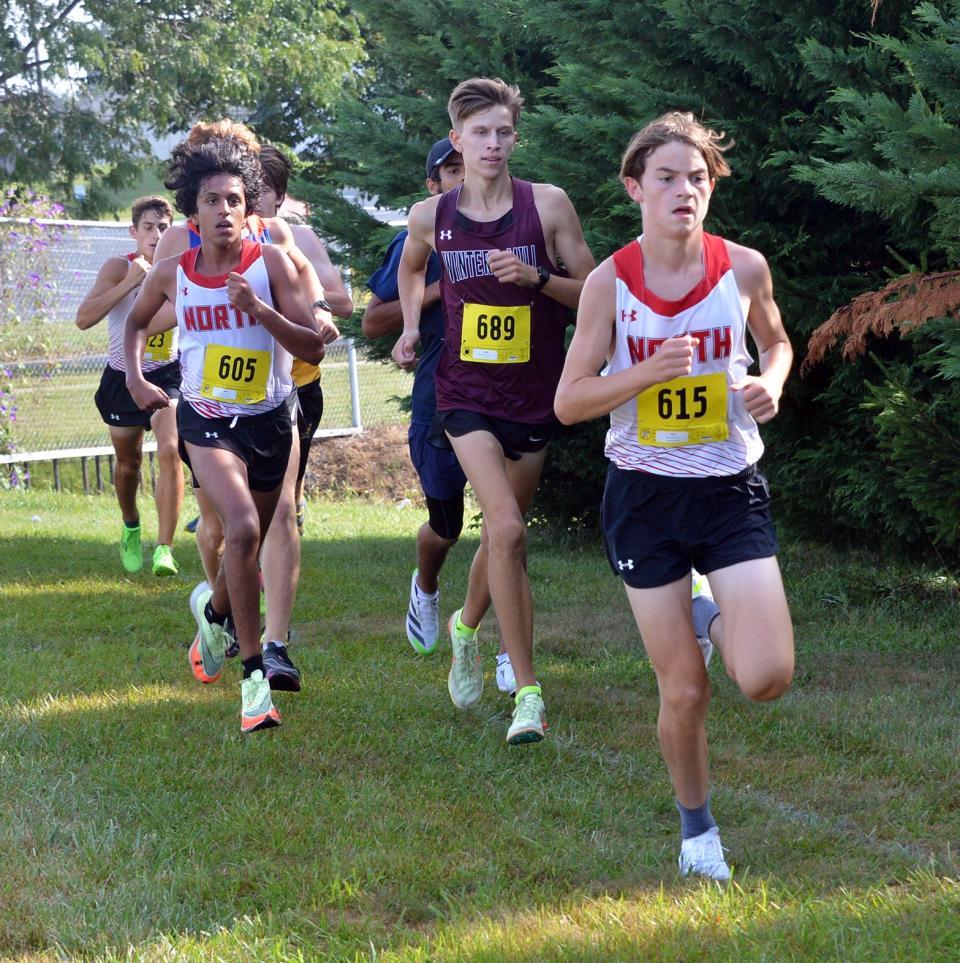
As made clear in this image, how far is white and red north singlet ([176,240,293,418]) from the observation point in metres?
5.48

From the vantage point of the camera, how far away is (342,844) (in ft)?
13.8

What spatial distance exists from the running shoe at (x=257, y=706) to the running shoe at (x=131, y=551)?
441 cm

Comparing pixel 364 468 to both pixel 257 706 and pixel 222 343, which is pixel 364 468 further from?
pixel 257 706

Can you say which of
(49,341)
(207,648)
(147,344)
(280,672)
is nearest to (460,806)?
(280,672)

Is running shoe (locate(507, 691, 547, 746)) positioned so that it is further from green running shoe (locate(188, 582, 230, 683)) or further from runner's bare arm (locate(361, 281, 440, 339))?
runner's bare arm (locate(361, 281, 440, 339))

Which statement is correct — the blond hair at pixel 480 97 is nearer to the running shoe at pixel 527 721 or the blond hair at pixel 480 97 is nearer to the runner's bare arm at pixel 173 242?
the runner's bare arm at pixel 173 242

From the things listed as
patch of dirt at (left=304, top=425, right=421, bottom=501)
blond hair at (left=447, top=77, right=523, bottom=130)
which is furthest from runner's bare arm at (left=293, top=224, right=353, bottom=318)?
patch of dirt at (left=304, top=425, right=421, bottom=501)

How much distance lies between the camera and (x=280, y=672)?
18.0 ft

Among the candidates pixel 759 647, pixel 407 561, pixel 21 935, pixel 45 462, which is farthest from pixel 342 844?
pixel 45 462

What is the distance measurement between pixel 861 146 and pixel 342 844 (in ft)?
12.1

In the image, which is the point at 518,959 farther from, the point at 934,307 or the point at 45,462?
the point at 45,462

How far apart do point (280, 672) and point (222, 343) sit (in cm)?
129

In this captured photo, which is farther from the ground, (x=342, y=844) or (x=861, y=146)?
(x=861, y=146)

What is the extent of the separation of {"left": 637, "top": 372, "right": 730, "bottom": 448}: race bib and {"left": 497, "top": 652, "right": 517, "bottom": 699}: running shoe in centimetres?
209
